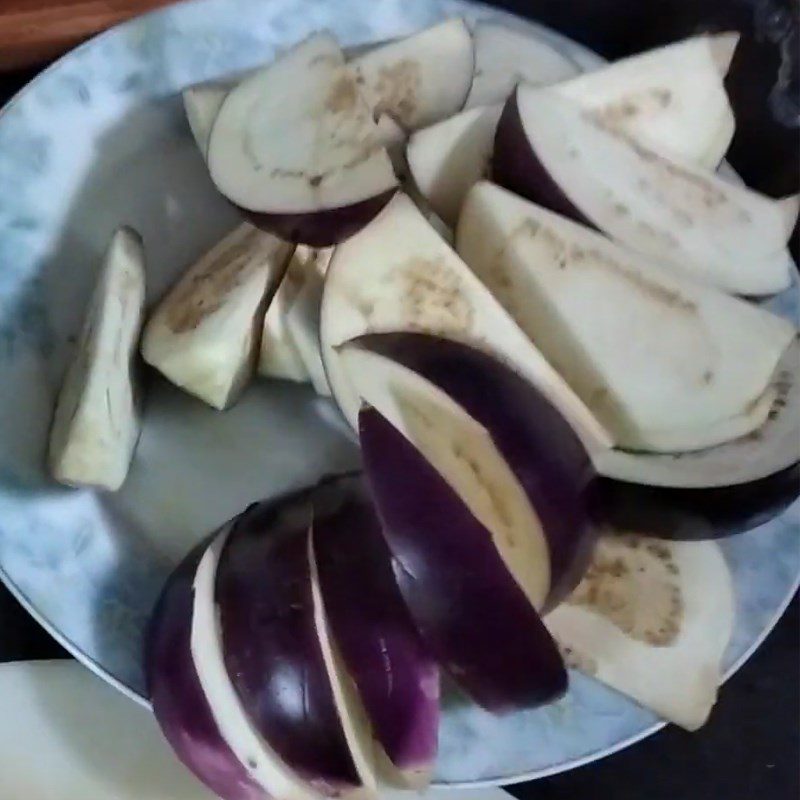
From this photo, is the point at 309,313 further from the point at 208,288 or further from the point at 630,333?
the point at 630,333

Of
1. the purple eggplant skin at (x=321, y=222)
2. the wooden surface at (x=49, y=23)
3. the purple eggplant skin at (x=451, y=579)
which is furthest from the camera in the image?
the wooden surface at (x=49, y=23)

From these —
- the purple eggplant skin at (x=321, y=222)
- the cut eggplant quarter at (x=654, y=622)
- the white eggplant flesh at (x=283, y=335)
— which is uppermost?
the purple eggplant skin at (x=321, y=222)

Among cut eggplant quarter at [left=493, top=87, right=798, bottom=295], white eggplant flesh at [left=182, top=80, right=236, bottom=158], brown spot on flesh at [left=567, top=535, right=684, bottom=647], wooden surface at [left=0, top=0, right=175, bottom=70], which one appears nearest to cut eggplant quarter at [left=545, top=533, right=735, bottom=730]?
brown spot on flesh at [left=567, top=535, right=684, bottom=647]

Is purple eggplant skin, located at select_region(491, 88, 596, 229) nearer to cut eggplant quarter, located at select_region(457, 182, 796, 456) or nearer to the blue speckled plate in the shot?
cut eggplant quarter, located at select_region(457, 182, 796, 456)

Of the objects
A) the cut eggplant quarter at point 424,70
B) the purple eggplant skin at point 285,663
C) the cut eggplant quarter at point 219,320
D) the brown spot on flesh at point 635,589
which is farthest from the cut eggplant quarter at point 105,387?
the brown spot on flesh at point 635,589

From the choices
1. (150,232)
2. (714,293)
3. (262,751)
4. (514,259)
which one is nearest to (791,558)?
(714,293)

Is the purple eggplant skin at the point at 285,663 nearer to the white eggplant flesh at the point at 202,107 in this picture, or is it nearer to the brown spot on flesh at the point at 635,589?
the brown spot on flesh at the point at 635,589

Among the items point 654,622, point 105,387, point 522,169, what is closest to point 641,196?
point 522,169
